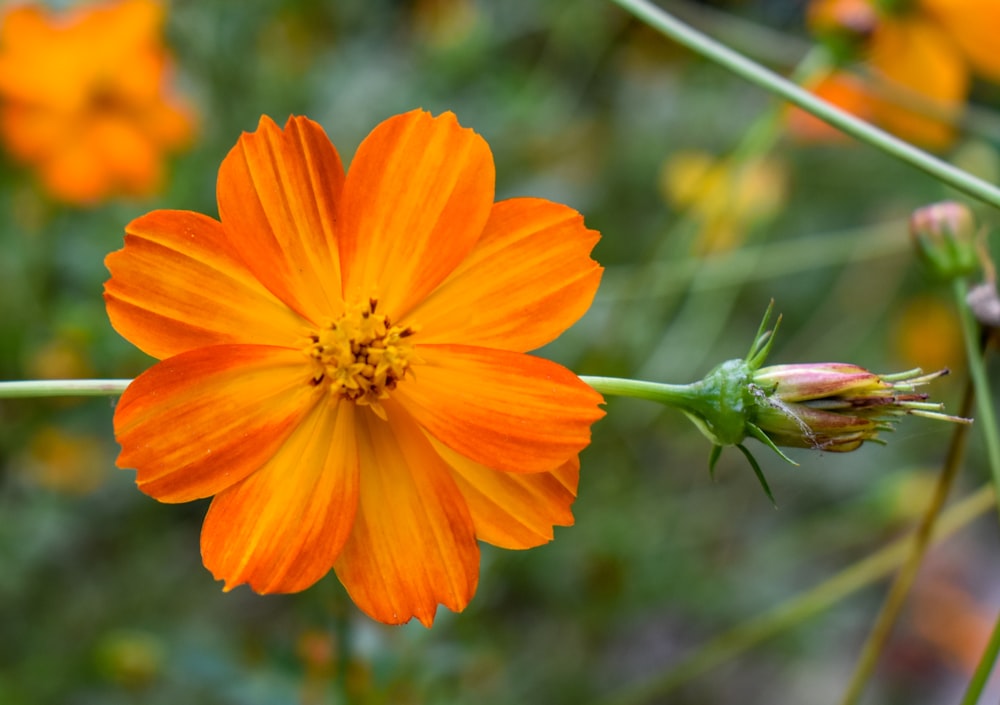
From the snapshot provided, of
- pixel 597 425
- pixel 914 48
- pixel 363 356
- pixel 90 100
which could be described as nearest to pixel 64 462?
pixel 90 100

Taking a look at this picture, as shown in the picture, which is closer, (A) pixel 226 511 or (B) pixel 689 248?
(A) pixel 226 511

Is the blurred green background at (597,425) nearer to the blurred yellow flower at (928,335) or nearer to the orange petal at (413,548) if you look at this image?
the blurred yellow flower at (928,335)

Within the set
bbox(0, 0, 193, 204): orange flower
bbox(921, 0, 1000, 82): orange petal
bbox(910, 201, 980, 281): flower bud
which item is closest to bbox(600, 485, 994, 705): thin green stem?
bbox(910, 201, 980, 281): flower bud

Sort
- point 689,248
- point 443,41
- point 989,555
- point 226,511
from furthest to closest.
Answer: point 989,555
point 443,41
point 689,248
point 226,511

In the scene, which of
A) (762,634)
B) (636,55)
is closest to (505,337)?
(762,634)

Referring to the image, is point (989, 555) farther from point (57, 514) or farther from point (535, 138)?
point (57, 514)

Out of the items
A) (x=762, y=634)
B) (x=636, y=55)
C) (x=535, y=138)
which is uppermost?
(x=636, y=55)

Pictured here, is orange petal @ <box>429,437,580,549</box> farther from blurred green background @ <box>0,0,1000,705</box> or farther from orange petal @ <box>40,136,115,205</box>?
orange petal @ <box>40,136,115,205</box>

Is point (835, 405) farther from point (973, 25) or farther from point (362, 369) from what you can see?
point (973, 25)
